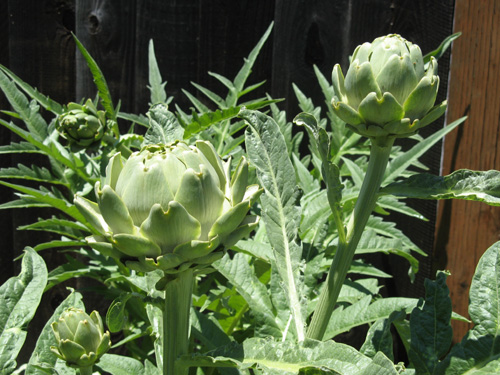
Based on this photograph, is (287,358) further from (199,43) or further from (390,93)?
(199,43)

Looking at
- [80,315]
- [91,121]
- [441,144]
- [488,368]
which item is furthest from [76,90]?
[488,368]

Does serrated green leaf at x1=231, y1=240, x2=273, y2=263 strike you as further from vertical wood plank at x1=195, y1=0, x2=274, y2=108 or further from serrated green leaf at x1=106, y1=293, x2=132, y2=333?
vertical wood plank at x1=195, y1=0, x2=274, y2=108

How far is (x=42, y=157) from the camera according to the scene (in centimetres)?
159

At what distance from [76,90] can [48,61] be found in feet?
0.38

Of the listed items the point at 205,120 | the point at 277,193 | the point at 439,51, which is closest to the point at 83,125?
the point at 205,120

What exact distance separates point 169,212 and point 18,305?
24cm

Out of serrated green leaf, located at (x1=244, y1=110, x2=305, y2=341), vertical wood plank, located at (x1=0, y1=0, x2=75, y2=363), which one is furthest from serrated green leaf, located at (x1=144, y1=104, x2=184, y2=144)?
vertical wood plank, located at (x1=0, y1=0, x2=75, y2=363)

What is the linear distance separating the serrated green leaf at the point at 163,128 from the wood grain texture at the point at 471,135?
76 cm

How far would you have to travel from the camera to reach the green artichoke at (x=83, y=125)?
0.89m

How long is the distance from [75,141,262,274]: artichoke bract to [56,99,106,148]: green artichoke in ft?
1.59

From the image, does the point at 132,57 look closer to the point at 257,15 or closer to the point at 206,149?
the point at 257,15

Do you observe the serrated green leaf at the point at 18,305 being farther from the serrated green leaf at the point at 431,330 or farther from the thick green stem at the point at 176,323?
the serrated green leaf at the point at 431,330

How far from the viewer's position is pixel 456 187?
527mm

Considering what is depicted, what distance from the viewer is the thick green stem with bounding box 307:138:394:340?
0.53 m
